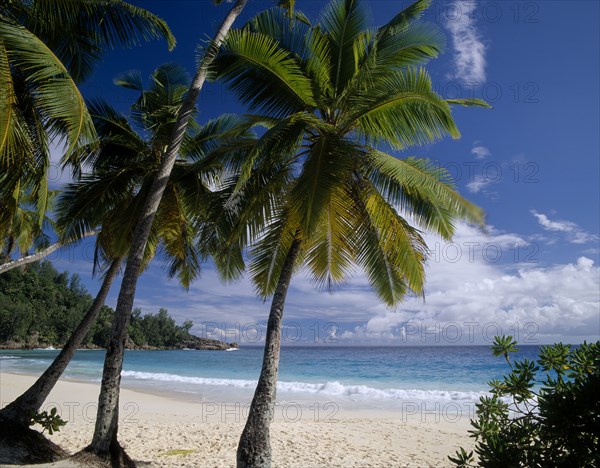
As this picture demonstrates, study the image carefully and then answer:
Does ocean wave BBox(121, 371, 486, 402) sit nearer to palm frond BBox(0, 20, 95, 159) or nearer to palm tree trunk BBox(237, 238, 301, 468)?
palm tree trunk BBox(237, 238, 301, 468)

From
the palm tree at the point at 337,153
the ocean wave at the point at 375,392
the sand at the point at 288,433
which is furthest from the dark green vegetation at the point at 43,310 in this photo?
the palm tree at the point at 337,153

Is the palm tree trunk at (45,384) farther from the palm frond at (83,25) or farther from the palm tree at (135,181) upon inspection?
the palm frond at (83,25)

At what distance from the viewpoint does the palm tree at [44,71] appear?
16.6 feet

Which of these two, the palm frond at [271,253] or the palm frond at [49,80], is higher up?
the palm frond at [49,80]

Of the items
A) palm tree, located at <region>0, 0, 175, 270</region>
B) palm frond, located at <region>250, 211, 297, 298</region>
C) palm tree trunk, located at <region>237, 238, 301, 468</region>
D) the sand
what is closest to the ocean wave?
the sand

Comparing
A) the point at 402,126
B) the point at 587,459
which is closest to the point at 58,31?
the point at 402,126

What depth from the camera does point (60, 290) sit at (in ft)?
214

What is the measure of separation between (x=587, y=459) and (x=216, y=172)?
8265 millimetres

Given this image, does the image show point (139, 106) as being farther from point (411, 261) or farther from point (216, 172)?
point (411, 261)

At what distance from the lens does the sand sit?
7969 mm

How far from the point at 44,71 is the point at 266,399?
207 inches

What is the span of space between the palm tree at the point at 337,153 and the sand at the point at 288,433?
2.71 m

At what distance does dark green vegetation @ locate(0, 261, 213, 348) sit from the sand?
46.4 metres

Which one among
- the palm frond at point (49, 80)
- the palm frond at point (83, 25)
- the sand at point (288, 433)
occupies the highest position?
the palm frond at point (83, 25)
